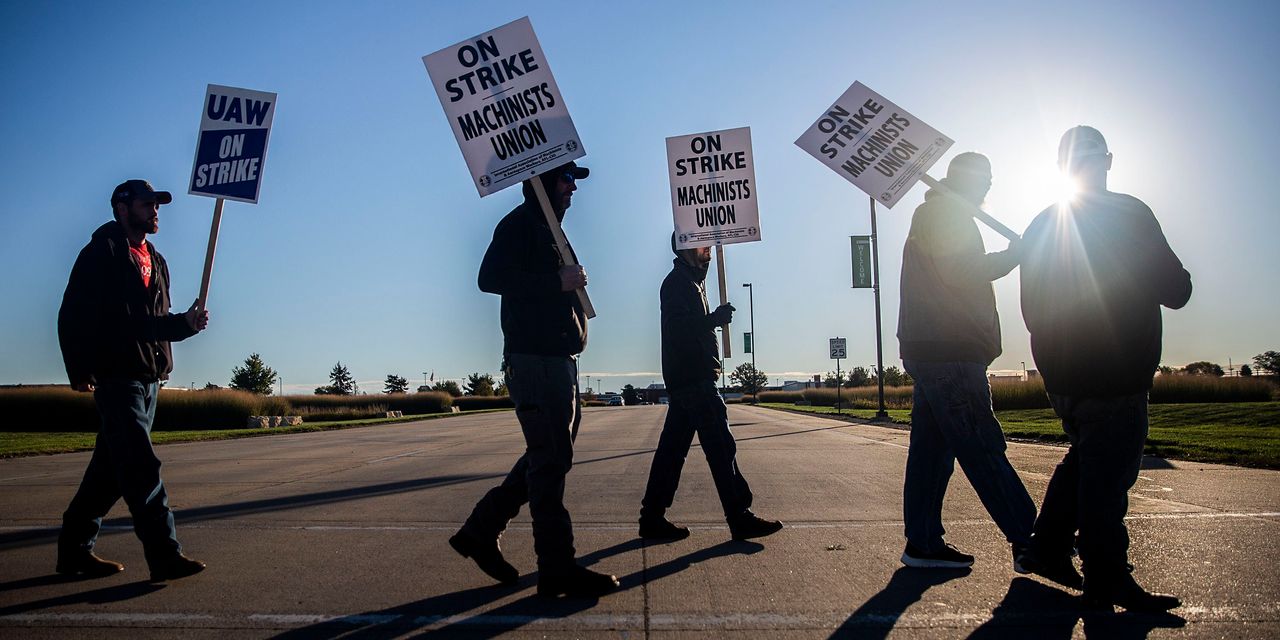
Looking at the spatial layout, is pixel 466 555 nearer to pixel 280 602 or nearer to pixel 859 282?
pixel 280 602

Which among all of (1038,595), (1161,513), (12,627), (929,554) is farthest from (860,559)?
(12,627)

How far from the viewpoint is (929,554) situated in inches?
182

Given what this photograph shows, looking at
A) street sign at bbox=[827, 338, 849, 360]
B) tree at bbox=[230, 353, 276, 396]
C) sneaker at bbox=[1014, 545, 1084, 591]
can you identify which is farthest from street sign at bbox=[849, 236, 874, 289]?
tree at bbox=[230, 353, 276, 396]

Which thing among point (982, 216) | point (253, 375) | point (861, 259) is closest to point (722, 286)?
point (982, 216)

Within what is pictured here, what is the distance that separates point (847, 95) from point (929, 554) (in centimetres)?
293

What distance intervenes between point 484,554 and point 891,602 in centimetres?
197

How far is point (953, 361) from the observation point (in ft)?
14.6

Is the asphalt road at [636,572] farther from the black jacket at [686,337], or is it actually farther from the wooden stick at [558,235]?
the wooden stick at [558,235]

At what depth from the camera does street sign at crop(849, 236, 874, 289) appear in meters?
32.2

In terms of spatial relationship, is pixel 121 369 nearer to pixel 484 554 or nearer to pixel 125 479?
pixel 125 479

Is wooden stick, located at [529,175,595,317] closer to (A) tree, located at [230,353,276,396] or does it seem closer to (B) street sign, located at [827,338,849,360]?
(B) street sign, located at [827,338,849,360]

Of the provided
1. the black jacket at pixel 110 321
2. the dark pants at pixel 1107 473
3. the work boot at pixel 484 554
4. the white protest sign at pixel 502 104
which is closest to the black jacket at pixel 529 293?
the white protest sign at pixel 502 104

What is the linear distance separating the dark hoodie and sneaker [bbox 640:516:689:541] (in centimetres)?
196

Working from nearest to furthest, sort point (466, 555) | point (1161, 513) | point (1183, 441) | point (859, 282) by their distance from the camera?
point (466, 555)
point (1161, 513)
point (1183, 441)
point (859, 282)
